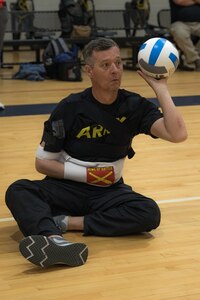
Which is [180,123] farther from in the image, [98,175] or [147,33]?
[147,33]

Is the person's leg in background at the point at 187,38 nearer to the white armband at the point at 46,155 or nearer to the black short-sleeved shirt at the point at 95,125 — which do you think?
the black short-sleeved shirt at the point at 95,125

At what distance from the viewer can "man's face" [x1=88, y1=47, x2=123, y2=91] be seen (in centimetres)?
373

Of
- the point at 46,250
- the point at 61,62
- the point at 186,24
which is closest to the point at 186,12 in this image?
the point at 186,24


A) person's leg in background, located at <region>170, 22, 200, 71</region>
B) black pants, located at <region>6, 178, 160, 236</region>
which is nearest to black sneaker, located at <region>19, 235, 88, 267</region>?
black pants, located at <region>6, 178, 160, 236</region>

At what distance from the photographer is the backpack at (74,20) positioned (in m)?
11.4

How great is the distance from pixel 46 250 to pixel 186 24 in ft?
26.4

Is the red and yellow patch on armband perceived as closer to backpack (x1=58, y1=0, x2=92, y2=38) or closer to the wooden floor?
the wooden floor

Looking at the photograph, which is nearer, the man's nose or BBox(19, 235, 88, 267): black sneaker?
BBox(19, 235, 88, 267): black sneaker

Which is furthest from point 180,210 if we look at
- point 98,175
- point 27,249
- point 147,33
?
point 147,33

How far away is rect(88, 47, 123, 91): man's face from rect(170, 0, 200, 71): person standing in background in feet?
23.1

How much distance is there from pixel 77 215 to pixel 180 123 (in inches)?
32.0

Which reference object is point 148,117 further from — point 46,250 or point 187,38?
point 187,38

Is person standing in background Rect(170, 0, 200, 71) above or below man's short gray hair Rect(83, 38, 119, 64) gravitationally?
below

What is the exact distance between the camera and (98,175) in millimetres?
3854
